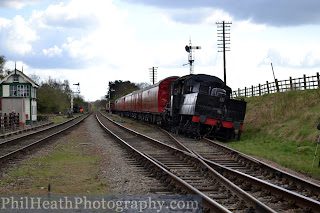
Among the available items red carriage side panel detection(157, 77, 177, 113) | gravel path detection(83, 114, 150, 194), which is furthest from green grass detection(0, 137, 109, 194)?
red carriage side panel detection(157, 77, 177, 113)

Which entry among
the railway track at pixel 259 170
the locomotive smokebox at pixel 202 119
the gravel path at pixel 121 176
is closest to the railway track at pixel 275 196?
the railway track at pixel 259 170

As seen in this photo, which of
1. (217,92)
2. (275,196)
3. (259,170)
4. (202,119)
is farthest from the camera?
(217,92)

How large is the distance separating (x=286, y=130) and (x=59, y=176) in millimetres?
12243

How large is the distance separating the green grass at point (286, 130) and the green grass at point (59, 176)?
18.4 feet

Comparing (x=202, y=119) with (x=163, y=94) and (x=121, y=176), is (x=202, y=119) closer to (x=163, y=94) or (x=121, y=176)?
(x=163, y=94)

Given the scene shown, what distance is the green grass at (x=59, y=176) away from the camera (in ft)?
24.5

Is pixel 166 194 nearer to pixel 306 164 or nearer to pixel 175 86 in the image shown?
pixel 306 164

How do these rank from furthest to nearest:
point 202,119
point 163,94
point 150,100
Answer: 1. point 150,100
2. point 163,94
3. point 202,119

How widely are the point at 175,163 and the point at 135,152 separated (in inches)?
84.7

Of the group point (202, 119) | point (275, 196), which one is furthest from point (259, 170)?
point (202, 119)

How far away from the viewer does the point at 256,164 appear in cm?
999

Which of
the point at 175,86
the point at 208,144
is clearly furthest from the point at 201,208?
the point at 175,86

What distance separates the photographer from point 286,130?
17.7 meters

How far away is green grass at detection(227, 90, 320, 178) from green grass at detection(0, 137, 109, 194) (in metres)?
5.62
